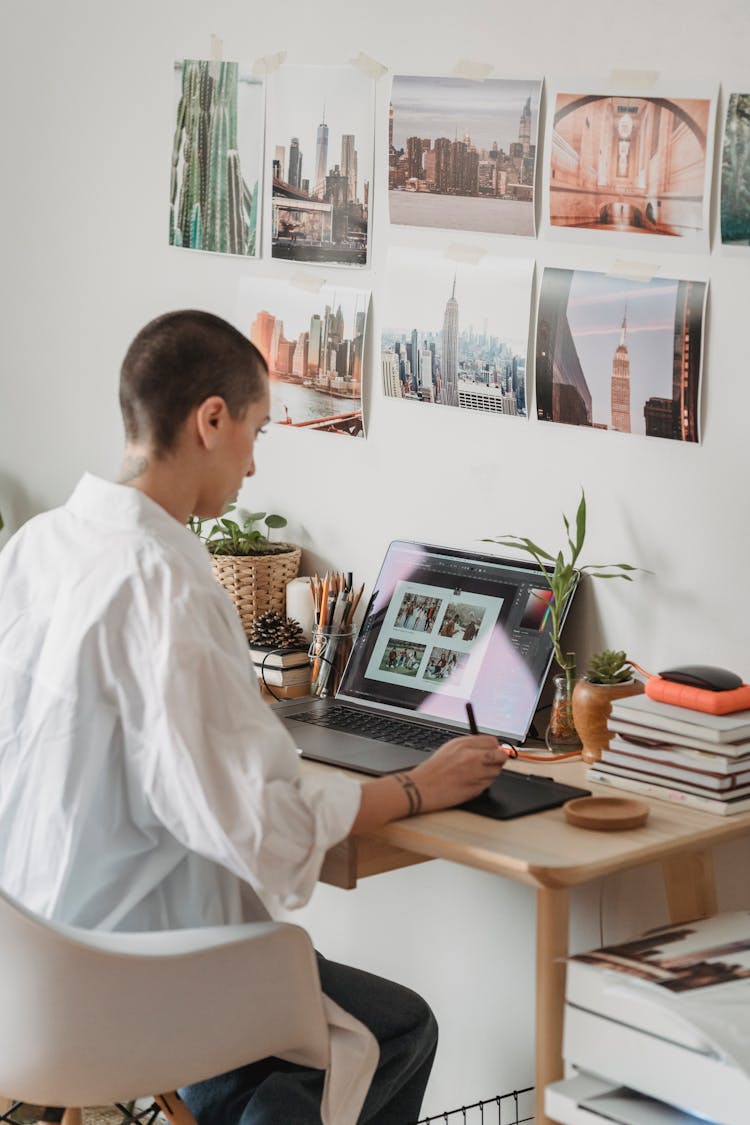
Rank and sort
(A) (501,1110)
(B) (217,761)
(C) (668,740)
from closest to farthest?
(B) (217,761), (C) (668,740), (A) (501,1110)

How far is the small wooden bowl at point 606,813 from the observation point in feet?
5.86

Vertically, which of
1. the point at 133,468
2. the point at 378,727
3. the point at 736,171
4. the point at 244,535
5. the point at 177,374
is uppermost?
the point at 736,171

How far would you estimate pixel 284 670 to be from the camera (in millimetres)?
2502

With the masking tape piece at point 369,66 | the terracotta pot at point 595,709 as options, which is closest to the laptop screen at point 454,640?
the terracotta pot at point 595,709

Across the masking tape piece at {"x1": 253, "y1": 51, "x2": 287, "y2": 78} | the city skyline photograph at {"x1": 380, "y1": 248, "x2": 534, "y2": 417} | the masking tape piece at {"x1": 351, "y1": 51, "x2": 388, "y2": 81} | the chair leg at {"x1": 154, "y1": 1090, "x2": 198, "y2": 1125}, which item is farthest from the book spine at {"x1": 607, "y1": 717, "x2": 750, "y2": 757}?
the masking tape piece at {"x1": 253, "y1": 51, "x2": 287, "y2": 78}

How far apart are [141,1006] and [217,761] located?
27cm

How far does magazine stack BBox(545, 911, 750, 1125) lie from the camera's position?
5.08 ft

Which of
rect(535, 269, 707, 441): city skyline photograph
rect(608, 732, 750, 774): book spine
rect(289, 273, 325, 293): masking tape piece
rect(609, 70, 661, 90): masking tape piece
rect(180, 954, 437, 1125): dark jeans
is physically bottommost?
rect(180, 954, 437, 1125): dark jeans

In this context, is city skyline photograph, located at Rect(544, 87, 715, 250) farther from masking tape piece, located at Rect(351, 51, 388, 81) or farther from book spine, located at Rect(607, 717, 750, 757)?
book spine, located at Rect(607, 717, 750, 757)

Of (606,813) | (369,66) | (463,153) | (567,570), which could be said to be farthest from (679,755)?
(369,66)

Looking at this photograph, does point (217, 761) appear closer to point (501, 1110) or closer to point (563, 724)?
point (563, 724)

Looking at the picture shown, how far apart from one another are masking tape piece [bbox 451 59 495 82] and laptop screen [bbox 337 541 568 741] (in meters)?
0.72

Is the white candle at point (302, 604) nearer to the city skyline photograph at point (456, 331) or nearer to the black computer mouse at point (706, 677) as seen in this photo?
the city skyline photograph at point (456, 331)

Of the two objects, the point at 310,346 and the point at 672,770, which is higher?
the point at 310,346
